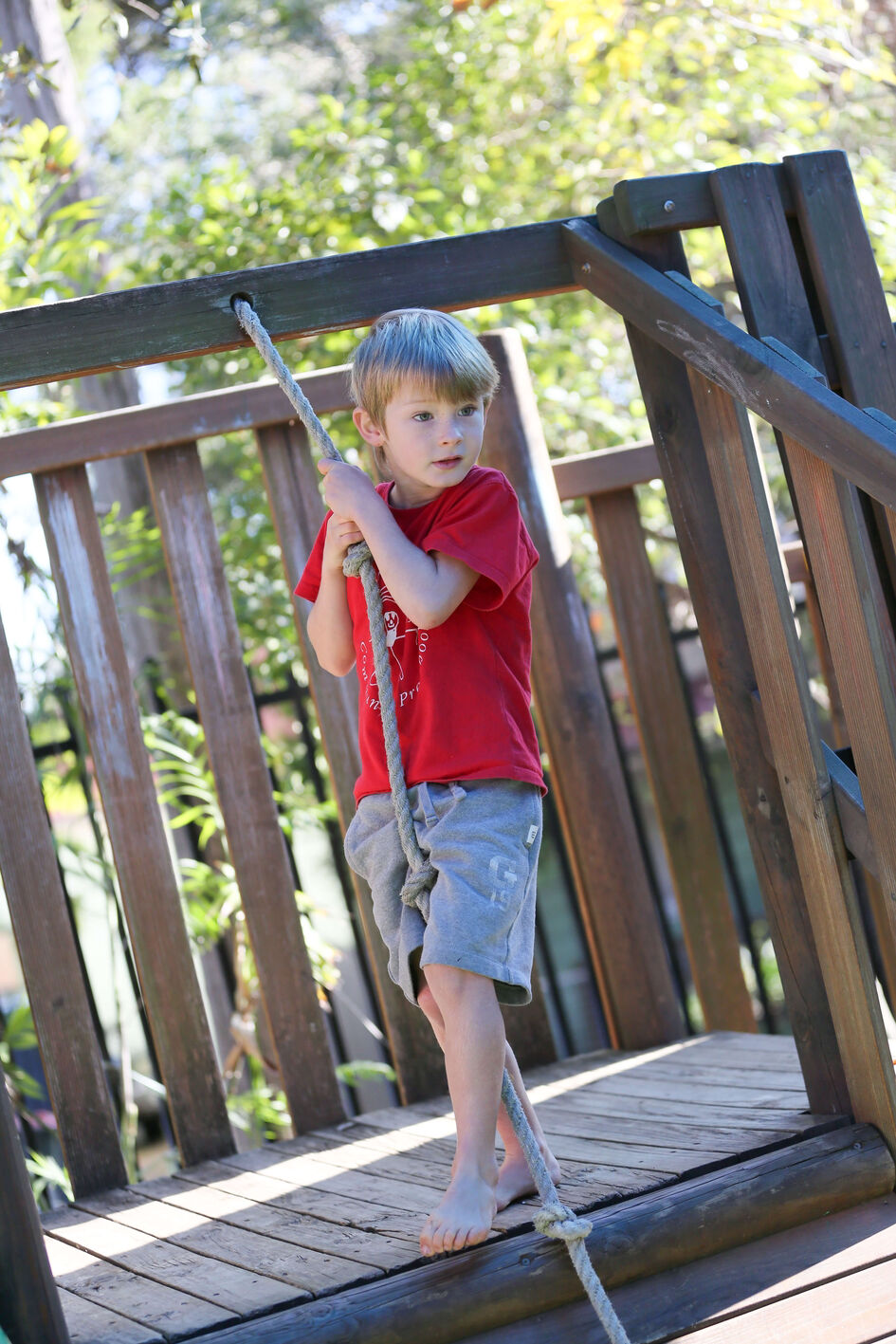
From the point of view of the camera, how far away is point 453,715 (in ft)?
5.96

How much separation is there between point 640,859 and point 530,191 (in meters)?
4.07

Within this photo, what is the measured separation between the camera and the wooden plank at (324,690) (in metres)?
2.63

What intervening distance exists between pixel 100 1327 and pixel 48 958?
2.69ft

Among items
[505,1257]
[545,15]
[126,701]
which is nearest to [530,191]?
[545,15]

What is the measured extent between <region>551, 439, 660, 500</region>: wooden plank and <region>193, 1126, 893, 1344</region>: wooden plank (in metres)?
1.50

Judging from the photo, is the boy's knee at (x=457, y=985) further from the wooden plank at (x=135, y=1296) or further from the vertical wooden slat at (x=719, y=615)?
the vertical wooden slat at (x=719, y=615)

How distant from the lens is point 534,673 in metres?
2.78

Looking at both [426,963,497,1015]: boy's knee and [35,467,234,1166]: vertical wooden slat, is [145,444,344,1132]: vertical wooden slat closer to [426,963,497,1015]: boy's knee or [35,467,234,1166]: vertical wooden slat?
[35,467,234,1166]: vertical wooden slat

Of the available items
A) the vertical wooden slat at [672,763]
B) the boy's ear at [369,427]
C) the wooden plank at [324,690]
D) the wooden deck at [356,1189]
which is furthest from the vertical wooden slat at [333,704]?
the boy's ear at [369,427]

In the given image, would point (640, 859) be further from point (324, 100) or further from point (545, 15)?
point (545, 15)

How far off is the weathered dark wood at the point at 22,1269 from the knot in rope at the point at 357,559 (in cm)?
84

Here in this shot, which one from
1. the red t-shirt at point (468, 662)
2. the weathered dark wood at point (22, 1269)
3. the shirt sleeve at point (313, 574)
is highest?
the shirt sleeve at point (313, 574)

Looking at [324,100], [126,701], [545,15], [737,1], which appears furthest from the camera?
[545,15]

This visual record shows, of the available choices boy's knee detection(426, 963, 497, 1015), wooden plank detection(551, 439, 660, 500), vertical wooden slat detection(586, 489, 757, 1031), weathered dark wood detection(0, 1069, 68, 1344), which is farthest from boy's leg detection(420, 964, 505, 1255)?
wooden plank detection(551, 439, 660, 500)
